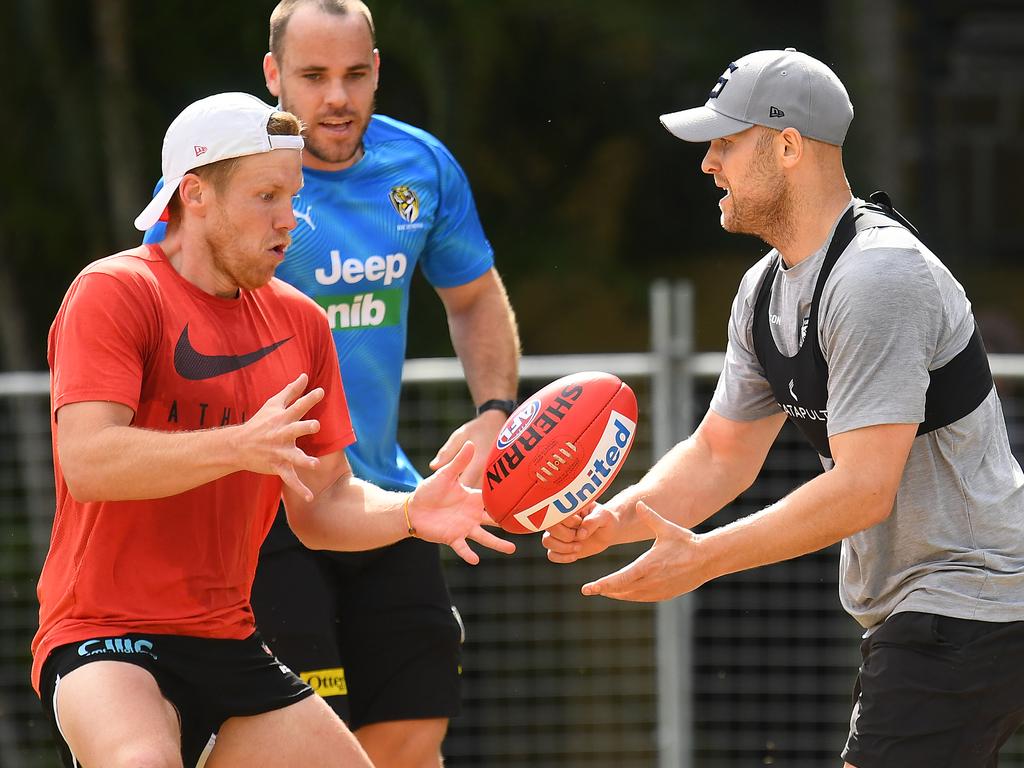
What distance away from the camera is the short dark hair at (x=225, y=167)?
3793mm

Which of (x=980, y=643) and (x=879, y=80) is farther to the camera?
(x=879, y=80)

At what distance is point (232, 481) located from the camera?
3818mm

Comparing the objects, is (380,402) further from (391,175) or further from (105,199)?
(105,199)

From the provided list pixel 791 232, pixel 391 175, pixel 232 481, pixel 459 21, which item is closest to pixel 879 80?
pixel 459 21

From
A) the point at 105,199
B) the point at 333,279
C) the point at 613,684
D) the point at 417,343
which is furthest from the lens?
the point at 105,199

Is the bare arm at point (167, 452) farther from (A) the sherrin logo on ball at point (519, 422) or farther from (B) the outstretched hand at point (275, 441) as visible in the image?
(A) the sherrin logo on ball at point (519, 422)

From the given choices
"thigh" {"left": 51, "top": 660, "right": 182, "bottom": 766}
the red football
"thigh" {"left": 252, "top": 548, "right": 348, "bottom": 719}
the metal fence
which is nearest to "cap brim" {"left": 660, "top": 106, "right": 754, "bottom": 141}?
the red football

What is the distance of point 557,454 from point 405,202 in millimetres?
1235

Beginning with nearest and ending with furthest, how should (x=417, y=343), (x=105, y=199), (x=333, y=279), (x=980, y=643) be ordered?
(x=980, y=643)
(x=333, y=279)
(x=417, y=343)
(x=105, y=199)

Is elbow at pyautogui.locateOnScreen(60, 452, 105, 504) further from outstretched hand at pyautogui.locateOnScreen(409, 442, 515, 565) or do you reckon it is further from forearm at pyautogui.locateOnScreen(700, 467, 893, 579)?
forearm at pyautogui.locateOnScreen(700, 467, 893, 579)

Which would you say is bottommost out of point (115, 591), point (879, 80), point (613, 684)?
point (613, 684)

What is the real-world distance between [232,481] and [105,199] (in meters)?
6.25

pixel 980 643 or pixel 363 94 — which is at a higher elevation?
pixel 363 94

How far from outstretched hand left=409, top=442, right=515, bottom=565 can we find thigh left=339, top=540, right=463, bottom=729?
989 mm
